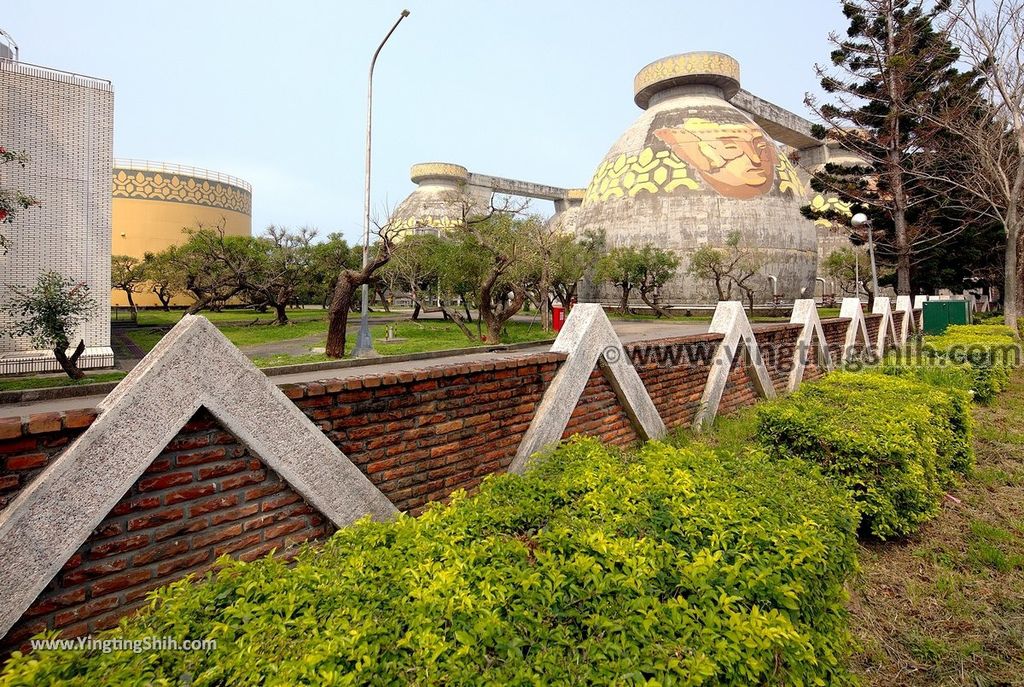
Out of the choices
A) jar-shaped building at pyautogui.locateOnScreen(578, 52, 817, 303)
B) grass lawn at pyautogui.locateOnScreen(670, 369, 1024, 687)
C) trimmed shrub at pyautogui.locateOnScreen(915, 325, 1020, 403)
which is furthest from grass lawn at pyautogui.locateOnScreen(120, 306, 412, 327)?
grass lawn at pyautogui.locateOnScreen(670, 369, 1024, 687)

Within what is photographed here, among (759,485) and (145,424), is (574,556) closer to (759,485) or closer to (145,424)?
(759,485)

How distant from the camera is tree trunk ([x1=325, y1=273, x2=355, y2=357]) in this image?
13.9 metres

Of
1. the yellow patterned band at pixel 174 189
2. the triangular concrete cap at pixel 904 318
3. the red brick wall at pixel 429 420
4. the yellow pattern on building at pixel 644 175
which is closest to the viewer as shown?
the red brick wall at pixel 429 420

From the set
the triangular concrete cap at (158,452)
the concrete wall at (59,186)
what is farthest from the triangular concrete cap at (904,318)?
the concrete wall at (59,186)

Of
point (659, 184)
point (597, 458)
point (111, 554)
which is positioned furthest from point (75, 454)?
point (659, 184)

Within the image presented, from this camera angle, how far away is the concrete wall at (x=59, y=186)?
1192 centimetres

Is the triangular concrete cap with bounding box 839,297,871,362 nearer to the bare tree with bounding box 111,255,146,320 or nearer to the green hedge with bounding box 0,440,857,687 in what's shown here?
the green hedge with bounding box 0,440,857,687

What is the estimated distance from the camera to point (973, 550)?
370 centimetres

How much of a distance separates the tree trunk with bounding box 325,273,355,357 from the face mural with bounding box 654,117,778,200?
103 feet

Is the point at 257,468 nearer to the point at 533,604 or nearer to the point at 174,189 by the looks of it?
the point at 533,604

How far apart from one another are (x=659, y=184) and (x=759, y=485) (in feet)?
127

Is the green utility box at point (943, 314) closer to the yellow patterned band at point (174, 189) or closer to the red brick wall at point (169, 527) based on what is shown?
the red brick wall at point (169, 527)

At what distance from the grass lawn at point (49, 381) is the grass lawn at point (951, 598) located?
42.1 feet

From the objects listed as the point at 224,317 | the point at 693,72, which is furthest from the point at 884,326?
the point at 693,72
